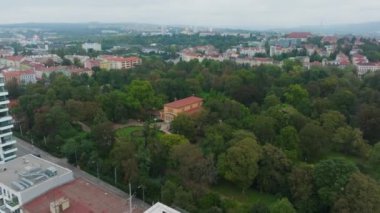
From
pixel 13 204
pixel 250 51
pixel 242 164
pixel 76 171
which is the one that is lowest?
pixel 76 171

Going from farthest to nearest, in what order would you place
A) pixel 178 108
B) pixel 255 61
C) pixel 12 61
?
1. pixel 12 61
2. pixel 255 61
3. pixel 178 108

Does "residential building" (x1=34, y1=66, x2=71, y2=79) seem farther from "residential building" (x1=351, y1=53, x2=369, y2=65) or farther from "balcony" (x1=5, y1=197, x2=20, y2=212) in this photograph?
"residential building" (x1=351, y1=53, x2=369, y2=65)

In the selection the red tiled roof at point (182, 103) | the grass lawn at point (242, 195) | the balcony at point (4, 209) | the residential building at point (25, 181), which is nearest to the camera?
the residential building at point (25, 181)

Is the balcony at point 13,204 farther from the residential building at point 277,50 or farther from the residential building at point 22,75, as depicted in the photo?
the residential building at point 277,50

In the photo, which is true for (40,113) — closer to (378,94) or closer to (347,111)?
(347,111)

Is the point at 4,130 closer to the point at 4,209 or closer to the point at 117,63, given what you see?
the point at 4,209

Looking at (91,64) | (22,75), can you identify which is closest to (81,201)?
(22,75)

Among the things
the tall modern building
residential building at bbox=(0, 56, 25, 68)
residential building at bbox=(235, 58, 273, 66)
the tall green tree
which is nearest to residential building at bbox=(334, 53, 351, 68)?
residential building at bbox=(235, 58, 273, 66)

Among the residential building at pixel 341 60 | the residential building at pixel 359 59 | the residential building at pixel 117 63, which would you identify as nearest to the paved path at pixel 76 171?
the residential building at pixel 117 63
